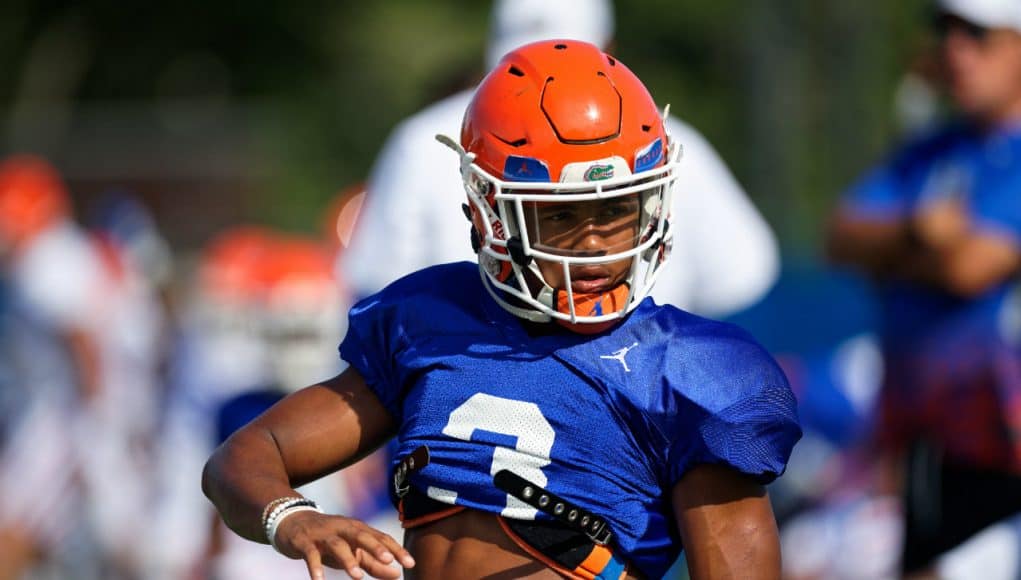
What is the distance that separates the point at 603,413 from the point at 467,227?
6.13 feet

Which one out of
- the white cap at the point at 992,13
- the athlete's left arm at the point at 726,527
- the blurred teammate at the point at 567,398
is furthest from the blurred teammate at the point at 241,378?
the athlete's left arm at the point at 726,527

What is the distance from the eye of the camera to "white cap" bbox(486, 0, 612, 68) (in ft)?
16.4

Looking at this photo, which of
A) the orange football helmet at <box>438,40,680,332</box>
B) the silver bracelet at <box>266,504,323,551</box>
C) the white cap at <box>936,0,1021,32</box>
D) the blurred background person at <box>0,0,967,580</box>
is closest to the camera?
the silver bracelet at <box>266,504,323,551</box>

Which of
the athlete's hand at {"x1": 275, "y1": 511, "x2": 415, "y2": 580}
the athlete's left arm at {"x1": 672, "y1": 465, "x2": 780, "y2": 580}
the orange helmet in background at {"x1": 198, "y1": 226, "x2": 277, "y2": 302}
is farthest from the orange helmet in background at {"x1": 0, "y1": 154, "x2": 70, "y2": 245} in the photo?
the athlete's left arm at {"x1": 672, "y1": 465, "x2": 780, "y2": 580}

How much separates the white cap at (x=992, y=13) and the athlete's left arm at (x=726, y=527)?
2677 mm

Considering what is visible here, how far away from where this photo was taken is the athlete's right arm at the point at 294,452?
2.90m

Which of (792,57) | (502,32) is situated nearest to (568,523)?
(502,32)

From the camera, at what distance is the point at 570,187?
2924mm

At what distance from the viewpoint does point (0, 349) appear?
10250 mm

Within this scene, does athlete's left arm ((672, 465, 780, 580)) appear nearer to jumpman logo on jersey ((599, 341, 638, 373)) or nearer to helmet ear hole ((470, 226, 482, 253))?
jumpman logo on jersey ((599, 341, 638, 373))

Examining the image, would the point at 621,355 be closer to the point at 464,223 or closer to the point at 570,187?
the point at 570,187

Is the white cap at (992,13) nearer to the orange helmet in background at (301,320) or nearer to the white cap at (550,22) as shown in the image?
the white cap at (550,22)

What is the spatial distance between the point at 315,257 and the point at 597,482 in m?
4.66

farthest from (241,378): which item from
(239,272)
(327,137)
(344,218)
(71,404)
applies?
(327,137)
